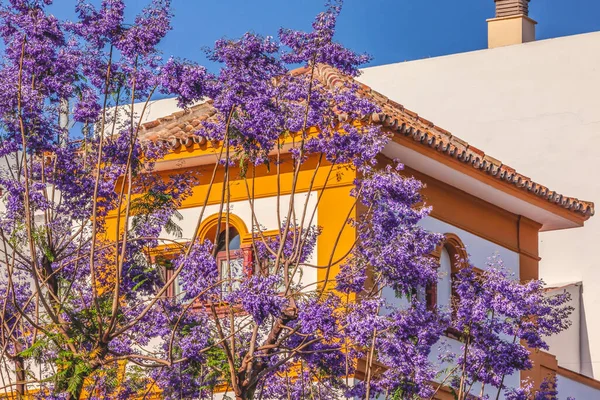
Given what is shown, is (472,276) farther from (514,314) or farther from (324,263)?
(324,263)

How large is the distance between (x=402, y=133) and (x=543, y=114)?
10.4 meters

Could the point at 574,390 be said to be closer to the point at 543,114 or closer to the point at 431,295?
the point at 431,295

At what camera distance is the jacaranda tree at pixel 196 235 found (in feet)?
43.4

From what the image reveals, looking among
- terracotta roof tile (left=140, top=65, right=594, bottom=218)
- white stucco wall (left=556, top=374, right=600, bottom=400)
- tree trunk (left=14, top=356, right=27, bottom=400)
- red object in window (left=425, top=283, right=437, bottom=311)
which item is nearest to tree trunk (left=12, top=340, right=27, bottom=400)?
tree trunk (left=14, top=356, right=27, bottom=400)

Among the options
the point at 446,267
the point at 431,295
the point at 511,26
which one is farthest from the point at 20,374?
the point at 511,26

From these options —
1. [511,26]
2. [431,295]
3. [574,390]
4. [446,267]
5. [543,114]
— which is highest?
[511,26]

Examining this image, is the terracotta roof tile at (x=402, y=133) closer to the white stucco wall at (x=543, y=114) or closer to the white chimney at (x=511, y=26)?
the white stucco wall at (x=543, y=114)

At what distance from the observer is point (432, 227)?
19.9 m

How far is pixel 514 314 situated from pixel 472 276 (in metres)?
0.71

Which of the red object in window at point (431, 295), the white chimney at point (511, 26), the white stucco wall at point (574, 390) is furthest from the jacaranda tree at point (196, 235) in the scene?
the white chimney at point (511, 26)

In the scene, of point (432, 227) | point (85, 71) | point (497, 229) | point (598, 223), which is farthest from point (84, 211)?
point (598, 223)

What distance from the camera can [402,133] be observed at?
1834 centimetres

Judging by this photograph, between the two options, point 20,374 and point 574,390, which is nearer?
point 20,374

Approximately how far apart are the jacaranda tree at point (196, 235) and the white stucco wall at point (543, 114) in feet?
39.3
